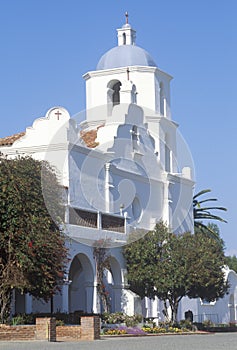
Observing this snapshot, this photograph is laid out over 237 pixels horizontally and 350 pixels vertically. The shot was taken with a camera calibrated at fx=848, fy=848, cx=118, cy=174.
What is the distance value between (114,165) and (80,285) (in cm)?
658

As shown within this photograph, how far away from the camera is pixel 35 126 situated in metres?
42.2

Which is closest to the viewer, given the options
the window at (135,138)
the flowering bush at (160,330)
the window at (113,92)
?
the flowering bush at (160,330)

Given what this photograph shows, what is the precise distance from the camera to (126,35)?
5506 centimetres

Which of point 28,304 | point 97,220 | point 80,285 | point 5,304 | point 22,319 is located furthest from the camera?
point 80,285

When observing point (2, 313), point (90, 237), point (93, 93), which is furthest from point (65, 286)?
point (93, 93)

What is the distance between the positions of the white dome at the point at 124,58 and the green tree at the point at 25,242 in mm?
20457

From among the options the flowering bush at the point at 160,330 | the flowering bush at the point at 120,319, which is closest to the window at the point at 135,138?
the flowering bush at the point at 160,330

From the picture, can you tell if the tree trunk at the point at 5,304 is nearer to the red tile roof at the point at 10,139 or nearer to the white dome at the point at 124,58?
the red tile roof at the point at 10,139

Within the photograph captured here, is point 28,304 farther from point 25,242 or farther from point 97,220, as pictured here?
point 25,242

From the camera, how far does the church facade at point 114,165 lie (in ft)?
132

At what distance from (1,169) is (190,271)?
1423 cm

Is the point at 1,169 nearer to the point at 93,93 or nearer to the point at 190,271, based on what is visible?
the point at 190,271

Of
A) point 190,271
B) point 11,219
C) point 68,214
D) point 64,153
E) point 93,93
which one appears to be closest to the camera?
point 11,219

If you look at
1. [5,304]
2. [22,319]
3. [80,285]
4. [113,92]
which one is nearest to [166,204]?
[113,92]
